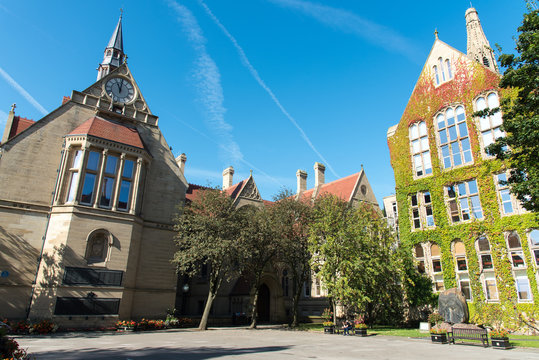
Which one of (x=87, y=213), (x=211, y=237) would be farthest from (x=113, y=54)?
(x=211, y=237)

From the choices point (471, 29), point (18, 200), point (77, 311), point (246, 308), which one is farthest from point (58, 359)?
point (471, 29)

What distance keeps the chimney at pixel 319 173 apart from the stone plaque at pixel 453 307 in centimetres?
2764

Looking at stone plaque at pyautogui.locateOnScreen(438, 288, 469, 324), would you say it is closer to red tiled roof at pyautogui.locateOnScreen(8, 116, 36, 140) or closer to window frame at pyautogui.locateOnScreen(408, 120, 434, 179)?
window frame at pyautogui.locateOnScreen(408, 120, 434, 179)

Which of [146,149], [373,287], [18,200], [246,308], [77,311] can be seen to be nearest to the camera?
[77,311]

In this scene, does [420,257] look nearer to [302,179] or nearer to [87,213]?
[302,179]

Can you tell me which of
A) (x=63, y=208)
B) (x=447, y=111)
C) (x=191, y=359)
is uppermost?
(x=447, y=111)

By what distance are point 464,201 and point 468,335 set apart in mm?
13635

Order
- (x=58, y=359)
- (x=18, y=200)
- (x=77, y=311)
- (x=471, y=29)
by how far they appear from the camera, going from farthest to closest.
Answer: (x=471, y=29) → (x=18, y=200) → (x=77, y=311) → (x=58, y=359)

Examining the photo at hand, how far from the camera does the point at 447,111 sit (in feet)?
Result: 104

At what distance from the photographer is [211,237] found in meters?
27.1

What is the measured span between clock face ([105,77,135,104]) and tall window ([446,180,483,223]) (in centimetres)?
3108

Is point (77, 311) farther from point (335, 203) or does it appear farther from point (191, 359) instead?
point (335, 203)

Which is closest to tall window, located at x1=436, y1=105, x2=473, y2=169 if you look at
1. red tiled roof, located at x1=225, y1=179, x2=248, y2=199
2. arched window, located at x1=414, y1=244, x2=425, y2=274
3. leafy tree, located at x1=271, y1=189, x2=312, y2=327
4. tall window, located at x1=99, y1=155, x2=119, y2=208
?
arched window, located at x1=414, y1=244, x2=425, y2=274

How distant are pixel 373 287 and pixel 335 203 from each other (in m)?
8.58
